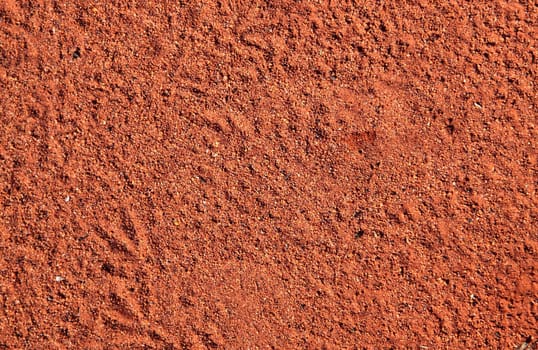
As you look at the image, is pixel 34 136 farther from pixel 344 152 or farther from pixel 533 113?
pixel 533 113

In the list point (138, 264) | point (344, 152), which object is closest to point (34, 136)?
point (138, 264)

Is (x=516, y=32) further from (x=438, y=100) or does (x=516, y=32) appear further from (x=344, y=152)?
(x=344, y=152)

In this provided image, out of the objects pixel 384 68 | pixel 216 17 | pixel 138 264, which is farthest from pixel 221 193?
pixel 384 68

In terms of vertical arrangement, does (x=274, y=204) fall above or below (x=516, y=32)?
below

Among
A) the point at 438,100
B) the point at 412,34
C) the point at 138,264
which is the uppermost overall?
the point at 412,34

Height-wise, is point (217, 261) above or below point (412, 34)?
below

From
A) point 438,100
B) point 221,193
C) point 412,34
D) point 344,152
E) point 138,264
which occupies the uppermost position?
point 412,34
